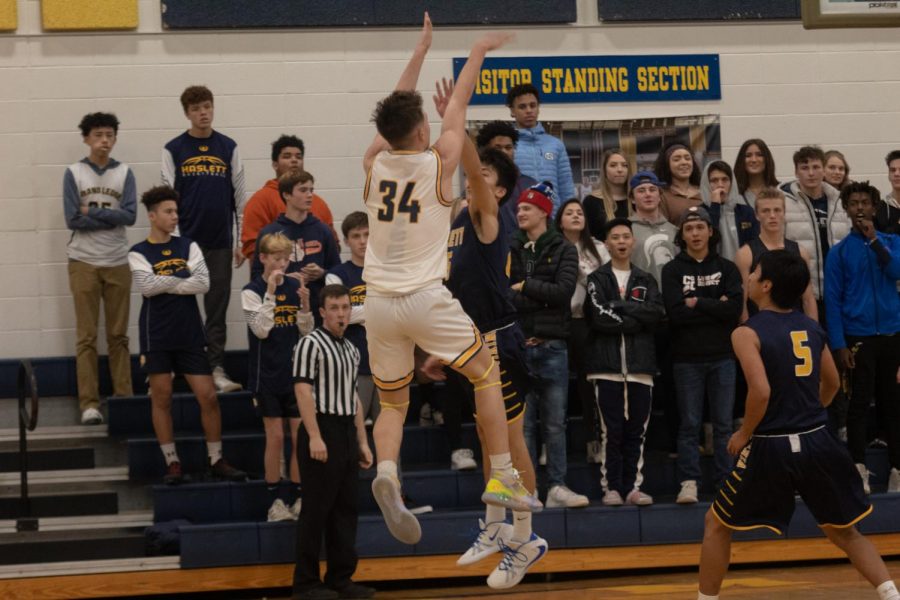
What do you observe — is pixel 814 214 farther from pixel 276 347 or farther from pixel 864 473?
pixel 276 347

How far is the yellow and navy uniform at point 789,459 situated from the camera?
666cm

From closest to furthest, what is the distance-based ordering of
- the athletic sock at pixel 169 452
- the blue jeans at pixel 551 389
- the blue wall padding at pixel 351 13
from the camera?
the blue jeans at pixel 551 389 → the athletic sock at pixel 169 452 → the blue wall padding at pixel 351 13

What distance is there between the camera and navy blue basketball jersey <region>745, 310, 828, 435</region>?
675cm

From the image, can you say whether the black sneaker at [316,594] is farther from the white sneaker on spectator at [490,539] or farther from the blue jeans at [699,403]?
the blue jeans at [699,403]

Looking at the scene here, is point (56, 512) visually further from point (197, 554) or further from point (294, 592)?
point (294, 592)

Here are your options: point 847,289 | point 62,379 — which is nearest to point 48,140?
point 62,379

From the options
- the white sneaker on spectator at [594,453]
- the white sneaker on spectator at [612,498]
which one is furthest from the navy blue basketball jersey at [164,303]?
the white sneaker on spectator at [612,498]

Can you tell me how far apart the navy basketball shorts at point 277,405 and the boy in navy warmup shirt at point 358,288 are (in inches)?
19.9

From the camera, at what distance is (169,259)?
971cm

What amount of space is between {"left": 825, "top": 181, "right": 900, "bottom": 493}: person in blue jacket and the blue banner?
9.76ft

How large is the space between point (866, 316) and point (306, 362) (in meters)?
4.24

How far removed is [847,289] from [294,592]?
4670mm

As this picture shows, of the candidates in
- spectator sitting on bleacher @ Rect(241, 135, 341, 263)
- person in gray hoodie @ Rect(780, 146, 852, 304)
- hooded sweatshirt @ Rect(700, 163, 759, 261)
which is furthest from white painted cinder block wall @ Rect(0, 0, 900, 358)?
hooded sweatshirt @ Rect(700, 163, 759, 261)

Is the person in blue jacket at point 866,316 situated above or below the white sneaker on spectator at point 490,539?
above
